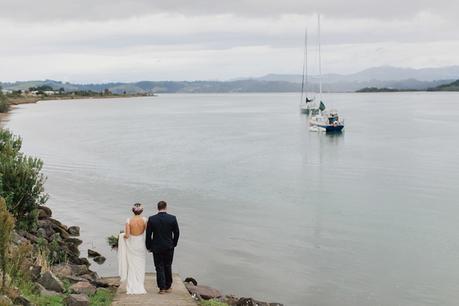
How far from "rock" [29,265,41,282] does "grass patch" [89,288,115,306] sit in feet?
5.43

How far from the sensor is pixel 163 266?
1463cm

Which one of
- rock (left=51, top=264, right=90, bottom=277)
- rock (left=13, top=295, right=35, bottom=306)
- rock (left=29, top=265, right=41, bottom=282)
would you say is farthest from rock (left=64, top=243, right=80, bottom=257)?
rock (left=13, top=295, right=35, bottom=306)

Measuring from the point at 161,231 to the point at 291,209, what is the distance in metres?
21.9

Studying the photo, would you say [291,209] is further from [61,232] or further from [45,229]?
[45,229]

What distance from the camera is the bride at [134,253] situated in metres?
14.4

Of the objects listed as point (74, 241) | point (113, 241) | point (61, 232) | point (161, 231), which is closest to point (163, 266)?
point (161, 231)

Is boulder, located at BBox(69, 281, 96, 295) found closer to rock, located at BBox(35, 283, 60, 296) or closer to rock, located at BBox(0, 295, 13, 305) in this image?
rock, located at BBox(35, 283, 60, 296)

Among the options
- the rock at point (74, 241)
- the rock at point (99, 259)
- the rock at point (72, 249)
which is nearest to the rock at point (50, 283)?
the rock at point (72, 249)

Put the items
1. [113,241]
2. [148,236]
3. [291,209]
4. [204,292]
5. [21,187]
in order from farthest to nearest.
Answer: [291,209] < [113,241] < [21,187] < [204,292] < [148,236]

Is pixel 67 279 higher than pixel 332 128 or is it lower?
higher

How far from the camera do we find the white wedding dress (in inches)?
574

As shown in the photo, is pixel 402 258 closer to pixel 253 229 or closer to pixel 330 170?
pixel 253 229

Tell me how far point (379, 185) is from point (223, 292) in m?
25.8

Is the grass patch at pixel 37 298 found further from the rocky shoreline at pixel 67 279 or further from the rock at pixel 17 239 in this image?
the rock at pixel 17 239
